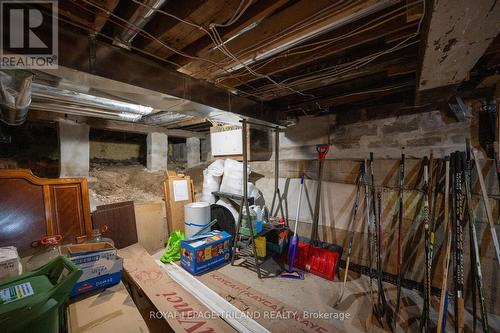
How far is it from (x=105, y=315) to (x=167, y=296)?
0.51 metres

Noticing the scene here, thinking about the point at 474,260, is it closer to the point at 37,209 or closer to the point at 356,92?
the point at 356,92

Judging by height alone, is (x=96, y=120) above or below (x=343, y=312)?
above

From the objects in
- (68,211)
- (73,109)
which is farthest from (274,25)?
(68,211)

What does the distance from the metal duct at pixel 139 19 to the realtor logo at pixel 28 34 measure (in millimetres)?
297

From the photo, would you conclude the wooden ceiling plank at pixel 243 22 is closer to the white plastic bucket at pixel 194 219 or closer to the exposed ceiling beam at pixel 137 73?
the exposed ceiling beam at pixel 137 73

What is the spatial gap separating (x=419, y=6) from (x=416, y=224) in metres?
2.11

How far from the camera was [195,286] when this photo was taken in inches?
78.2

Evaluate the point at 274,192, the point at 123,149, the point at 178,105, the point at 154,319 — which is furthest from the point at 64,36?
the point at 123,149

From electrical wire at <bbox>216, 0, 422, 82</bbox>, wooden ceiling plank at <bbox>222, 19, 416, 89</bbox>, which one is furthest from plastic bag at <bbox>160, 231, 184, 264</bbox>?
electrical wire at <bbox>216, 0, 422, 82</bbox>

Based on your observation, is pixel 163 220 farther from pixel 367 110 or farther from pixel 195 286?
pixel 367 110

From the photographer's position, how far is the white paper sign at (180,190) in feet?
10.1

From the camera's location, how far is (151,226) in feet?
9.11

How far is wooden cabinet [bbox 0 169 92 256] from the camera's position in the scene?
1.76 m

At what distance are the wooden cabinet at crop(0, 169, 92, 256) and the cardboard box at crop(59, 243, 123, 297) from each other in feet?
1.49
